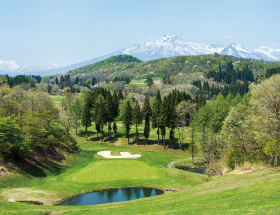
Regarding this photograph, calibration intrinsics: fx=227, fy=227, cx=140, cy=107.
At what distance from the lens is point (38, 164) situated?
48.5 m

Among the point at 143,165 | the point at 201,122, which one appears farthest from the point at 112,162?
the point at 201,122

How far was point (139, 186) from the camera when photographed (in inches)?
1770

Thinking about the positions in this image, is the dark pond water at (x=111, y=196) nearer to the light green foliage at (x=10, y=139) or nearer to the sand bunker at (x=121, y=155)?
the light green foliage at (x=10, y=139)

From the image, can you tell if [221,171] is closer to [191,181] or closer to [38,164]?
[191,181]

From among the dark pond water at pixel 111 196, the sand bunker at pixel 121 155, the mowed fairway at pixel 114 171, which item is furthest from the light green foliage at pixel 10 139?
the sand bunker at pixel 121 155

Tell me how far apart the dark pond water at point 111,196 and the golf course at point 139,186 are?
114cm

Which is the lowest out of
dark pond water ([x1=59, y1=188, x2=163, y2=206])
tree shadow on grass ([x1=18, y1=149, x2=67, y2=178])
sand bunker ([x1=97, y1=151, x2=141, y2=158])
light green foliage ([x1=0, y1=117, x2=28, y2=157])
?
dark pond water ([x1=59, y1=188, x2=163, y2=206])

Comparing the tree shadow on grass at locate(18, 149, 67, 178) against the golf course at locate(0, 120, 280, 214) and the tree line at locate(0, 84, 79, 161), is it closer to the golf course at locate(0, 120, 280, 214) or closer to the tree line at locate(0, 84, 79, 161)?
the golf course at locate(0, 120, 280, 214)

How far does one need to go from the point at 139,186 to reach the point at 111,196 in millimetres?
6406

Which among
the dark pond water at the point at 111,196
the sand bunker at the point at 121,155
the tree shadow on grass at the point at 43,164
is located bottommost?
the dark pond water at the point at 111,196

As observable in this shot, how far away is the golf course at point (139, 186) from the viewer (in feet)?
62.2

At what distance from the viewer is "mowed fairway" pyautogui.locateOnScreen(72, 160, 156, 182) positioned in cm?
4806

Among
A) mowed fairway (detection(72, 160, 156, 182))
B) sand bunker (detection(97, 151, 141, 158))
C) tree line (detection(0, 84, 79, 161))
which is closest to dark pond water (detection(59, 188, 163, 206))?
mowed fairway (detection(72, 160, 156, 182))

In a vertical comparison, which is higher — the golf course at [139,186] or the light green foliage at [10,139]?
the light green foliage at [10,139]
